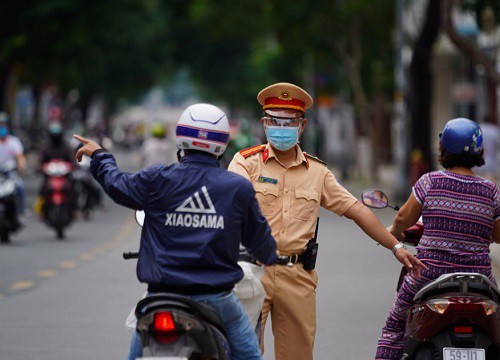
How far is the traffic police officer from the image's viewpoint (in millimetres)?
6590

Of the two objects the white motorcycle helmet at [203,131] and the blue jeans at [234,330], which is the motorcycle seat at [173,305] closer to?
the blue jeans at [234,330]

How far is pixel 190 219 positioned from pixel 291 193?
1.21 metres

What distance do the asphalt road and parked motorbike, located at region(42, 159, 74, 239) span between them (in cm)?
30

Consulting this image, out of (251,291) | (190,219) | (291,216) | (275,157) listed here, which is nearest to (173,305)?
(190,219)

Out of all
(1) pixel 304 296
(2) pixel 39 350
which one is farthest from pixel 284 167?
(2) pixel 39 350

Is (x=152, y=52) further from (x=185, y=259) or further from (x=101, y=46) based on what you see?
(x=185, y=259)

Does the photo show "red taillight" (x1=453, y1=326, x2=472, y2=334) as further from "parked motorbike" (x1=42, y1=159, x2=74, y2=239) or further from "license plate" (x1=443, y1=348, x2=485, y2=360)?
"parked motorbike" (x1=42, y1=159, x2=74, y2=239)

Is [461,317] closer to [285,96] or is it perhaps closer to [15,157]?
[285,96]

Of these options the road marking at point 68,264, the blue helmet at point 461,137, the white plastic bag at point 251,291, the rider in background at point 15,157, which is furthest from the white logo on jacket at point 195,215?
the rider in background at point 15,157

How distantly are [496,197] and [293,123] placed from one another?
3.52 feet

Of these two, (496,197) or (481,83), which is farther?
(481,83)

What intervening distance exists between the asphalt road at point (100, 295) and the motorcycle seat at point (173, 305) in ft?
12.8

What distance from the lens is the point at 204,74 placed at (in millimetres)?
74062

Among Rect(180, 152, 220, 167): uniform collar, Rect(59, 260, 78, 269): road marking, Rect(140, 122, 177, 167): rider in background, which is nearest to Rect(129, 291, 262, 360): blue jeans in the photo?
Rect(180, 152, 220, 167): uniform collar
